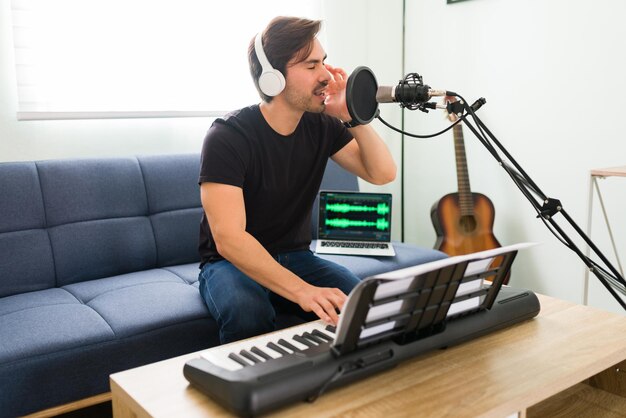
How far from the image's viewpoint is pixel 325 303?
149 centimetres

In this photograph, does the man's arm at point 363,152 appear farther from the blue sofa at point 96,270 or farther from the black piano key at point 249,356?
the black piano key at point 249,356

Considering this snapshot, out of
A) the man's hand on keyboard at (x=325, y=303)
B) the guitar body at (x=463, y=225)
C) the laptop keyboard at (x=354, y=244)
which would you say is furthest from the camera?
the guitar body at (x=463, y=225)

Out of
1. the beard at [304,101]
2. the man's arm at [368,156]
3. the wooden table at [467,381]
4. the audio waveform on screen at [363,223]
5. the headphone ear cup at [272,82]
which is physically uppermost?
the headphone ear cup at [272,82]

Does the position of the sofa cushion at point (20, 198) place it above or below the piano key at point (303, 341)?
Answer: above

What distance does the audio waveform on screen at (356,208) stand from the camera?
2.76 metres

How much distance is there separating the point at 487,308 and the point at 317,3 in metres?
2.23

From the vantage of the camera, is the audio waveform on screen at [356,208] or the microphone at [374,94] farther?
the audio waveform on screen at [356,208]

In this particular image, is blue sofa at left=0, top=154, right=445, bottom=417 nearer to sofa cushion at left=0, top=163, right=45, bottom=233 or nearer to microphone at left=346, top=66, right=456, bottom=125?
sofa cushion at left=0, top=163, right=45, bottom=233

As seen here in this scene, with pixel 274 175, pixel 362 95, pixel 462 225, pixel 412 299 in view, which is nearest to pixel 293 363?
pixel 412 299

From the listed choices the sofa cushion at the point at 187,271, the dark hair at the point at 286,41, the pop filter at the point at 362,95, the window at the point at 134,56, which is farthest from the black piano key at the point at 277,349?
the window at the point at 134,56

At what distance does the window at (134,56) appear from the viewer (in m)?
2.46

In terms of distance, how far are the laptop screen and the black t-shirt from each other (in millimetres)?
629

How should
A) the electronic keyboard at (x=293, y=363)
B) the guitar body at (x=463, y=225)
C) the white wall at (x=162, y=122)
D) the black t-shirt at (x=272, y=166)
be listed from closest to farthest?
the electronic keyboard at (x=293, y=363), the black t-shirt at (x=272, y=166), the white wall at (x=162, y=122), the guitar body at (x=463, y=225)

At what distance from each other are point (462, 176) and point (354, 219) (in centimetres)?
68
